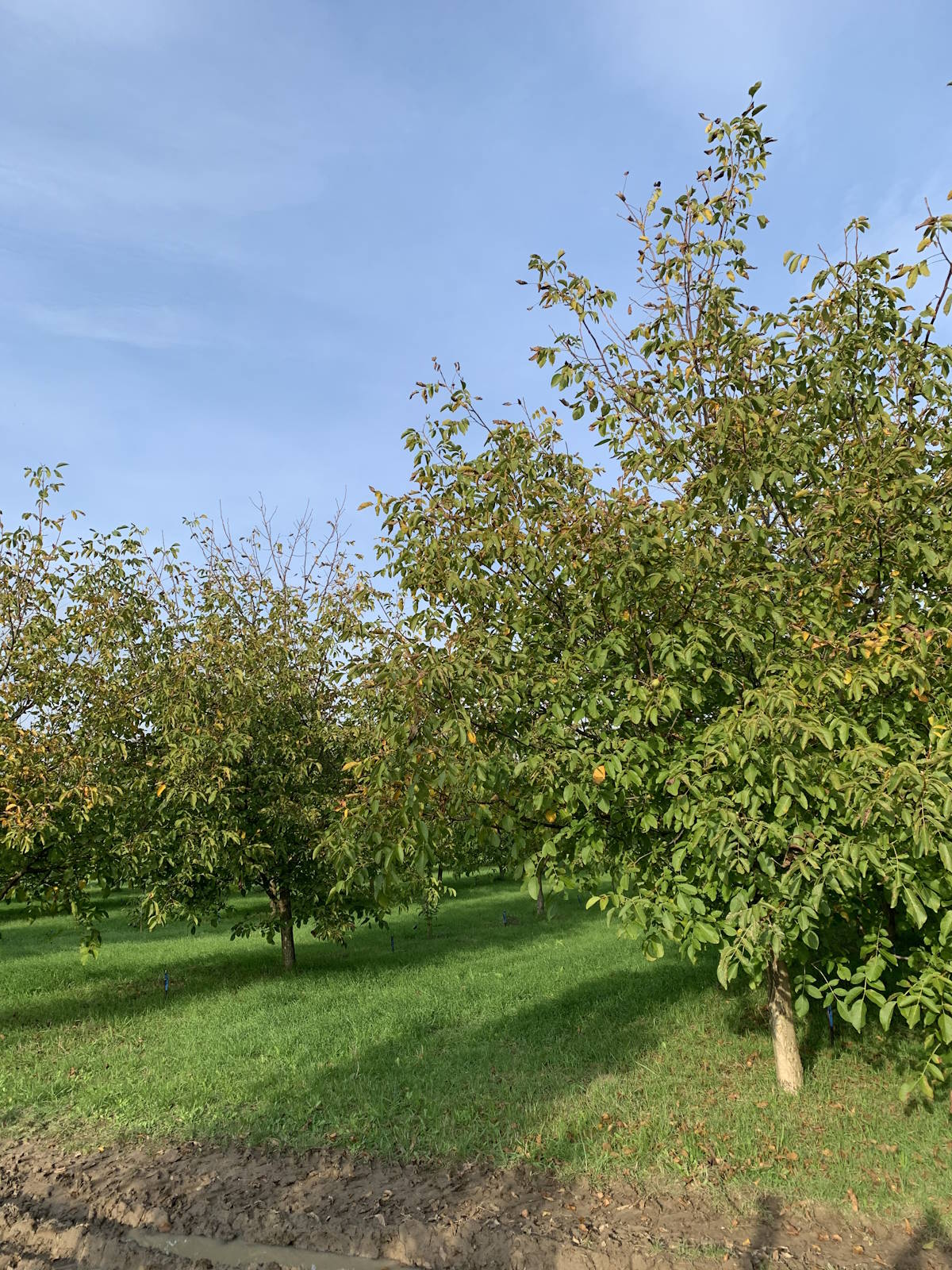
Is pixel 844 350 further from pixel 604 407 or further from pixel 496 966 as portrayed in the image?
pixel 496 966

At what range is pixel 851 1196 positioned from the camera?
5359mm

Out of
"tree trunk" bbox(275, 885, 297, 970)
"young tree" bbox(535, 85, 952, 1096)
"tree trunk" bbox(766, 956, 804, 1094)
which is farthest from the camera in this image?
"tree trunk" bbox(275, 885, 297, 970)

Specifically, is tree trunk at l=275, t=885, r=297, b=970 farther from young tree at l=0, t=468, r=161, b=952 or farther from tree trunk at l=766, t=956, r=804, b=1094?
tree trunk at l=766, t=956, r=804, b=1094

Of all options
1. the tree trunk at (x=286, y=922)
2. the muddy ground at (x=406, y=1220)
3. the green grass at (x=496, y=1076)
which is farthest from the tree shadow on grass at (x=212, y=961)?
the muddy ground at (x=406, y=1220)

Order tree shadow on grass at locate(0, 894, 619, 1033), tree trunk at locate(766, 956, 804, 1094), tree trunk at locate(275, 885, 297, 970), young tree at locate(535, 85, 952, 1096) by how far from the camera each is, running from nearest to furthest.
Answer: young tree at locate(535, 85, 952, 1096), tree trunk at locate(766, 956, 804, 1094), tree shadow on grass at locate(0, 894, 619, 1033), tree trunk at locate(275, 885, 297, 970)

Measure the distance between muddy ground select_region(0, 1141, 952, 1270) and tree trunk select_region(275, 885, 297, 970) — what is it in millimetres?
6947

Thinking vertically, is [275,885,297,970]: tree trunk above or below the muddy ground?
above

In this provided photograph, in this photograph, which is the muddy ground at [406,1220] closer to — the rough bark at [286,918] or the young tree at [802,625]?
the young tree at [802,625]

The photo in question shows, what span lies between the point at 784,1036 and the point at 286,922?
8.81 meters

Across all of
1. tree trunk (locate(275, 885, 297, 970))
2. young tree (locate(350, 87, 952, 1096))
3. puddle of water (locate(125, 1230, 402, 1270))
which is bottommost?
puddle of water (locate(125, 1230, 402, 1270))

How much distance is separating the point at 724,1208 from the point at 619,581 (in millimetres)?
4043

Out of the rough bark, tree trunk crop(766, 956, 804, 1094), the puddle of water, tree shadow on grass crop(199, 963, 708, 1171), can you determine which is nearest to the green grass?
tree shadow on grass crop(199, 963, 708, 1171)

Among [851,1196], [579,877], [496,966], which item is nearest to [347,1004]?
[496,966]

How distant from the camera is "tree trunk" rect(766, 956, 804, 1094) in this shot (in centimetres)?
716
